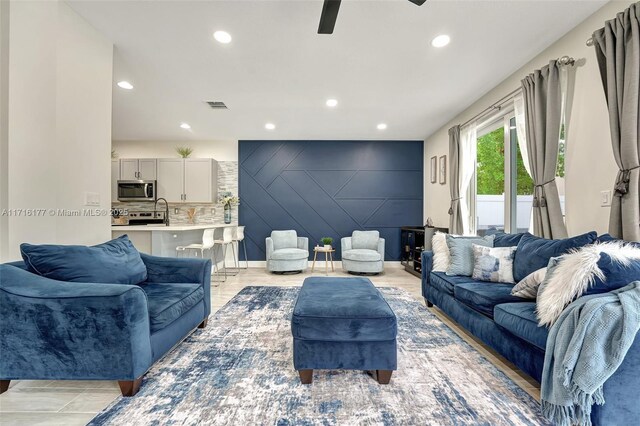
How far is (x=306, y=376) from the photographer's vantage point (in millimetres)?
1961

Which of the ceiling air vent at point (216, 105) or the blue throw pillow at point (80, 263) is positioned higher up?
the ceiling air vent at point (216, 105)

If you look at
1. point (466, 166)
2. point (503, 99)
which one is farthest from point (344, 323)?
point (466, 166)

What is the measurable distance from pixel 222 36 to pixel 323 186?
13.5 ft

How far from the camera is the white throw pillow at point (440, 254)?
3463 millimetres

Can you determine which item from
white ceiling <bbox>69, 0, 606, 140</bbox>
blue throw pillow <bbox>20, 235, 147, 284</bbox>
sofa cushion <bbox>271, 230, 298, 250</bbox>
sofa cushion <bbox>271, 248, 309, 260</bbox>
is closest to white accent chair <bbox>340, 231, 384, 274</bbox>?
sofa cushion <bbox>271, 248, 309, 260</bbox>

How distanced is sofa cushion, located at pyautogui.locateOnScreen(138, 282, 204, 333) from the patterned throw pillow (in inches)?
107

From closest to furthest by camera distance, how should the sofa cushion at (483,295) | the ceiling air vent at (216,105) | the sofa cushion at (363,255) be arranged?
the sofa cushion at (483,295) → the ceiling air vent at (216,105) → the sofa cushion at (363,255)

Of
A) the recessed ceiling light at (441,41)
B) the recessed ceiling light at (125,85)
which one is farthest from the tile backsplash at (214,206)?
the recessed ceiling light at (441,41)

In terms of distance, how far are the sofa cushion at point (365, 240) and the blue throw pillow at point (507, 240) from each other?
297 cm

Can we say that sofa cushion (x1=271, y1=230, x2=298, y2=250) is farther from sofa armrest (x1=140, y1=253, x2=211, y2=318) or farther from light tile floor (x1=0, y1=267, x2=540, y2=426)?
light tile floor (x1=0, y1=267, x2=540, y2=426)

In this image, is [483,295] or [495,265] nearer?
[483,295]

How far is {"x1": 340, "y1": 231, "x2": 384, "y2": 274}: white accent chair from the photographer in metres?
5.71

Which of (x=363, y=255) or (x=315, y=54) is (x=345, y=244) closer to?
(x=363, y=255)

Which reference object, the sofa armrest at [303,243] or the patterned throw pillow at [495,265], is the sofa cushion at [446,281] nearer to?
the patterned throw pillow at [495,265]
